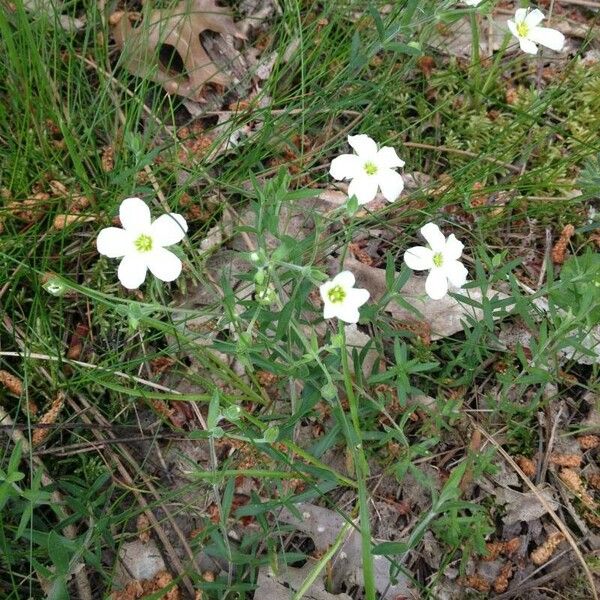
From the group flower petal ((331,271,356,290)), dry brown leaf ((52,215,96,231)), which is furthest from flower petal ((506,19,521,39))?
dry brown leaf ((52,215,96,231))

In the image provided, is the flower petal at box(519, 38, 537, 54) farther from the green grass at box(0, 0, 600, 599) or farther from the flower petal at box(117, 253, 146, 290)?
the flower petal at box(117, 253, 146, 290)

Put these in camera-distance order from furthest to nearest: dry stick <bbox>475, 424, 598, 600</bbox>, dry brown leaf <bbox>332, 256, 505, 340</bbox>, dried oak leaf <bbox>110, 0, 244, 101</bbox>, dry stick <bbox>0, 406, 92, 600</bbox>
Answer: dried oak leaf <bbox>110, 0, 244, 101</bbox> < dry brown leaf <bbox>332, 256, 505, 340</bbox> < dry stick <bbox>475, 424, 598, 600</bbox> < dry stick <bbox>0, 406, 92, 600</bbox>

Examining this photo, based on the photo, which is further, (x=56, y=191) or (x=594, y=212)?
(x=594, y=212)

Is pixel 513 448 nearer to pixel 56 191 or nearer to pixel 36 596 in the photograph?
pixel 36 596

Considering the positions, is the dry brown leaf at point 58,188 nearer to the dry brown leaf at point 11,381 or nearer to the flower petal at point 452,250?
the dry brown leaf at point 11,381

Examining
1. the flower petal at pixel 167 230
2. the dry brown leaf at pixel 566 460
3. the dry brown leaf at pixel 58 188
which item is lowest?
the dry brown leaf at pixel 566 460

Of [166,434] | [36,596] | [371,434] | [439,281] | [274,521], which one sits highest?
[439,281]

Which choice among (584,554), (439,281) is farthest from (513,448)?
(439,281)

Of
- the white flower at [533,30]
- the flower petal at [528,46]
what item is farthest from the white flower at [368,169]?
the white flower at [533,30]
